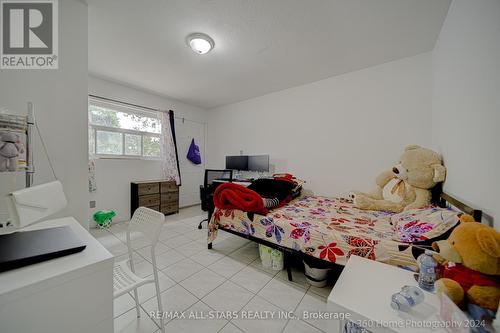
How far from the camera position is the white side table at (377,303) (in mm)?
632

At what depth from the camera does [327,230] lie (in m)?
1.49

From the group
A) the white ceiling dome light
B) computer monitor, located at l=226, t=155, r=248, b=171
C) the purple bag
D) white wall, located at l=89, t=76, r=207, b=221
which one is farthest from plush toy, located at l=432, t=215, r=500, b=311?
the purple bag

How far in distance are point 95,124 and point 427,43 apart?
477 cm

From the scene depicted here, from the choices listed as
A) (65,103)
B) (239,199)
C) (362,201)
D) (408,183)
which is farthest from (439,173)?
(65,103)

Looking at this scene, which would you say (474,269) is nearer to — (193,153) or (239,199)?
(239,199)

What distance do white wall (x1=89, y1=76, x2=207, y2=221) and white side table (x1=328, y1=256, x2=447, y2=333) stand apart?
3.72 meters

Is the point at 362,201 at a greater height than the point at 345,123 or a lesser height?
lesser

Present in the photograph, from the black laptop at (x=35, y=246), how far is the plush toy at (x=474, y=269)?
153 centimetres

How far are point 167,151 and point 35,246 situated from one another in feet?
10.4

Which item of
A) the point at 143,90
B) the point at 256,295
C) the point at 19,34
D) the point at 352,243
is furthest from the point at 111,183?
the point at 352,243

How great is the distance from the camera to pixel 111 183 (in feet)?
10.4

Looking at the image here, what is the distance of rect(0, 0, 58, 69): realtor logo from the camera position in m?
1.36

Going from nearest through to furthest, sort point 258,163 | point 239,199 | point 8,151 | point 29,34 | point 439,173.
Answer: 1. point 8,151
2. point 29,34
3. point 439,173
4. point 239,199
5. point 258,163

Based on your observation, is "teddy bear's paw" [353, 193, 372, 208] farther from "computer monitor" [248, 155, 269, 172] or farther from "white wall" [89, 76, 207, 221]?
"white wall" [89, 76, 207, 221]
